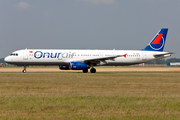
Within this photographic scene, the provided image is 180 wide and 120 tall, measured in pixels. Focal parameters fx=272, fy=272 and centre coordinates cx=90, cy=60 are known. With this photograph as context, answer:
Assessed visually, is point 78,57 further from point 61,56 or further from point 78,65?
point 78,65

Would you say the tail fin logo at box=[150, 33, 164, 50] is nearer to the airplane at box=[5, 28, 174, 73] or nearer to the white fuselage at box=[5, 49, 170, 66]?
the airplane at box=[5, 28, 174, 73]

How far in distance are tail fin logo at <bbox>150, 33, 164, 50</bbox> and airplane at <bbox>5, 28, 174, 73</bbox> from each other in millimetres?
1346

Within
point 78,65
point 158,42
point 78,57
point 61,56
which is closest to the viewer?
point 78,65

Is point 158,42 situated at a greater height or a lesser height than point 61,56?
greater

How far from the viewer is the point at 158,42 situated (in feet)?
179

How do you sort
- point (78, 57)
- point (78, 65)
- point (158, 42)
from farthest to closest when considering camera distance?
point (158, 42), point (78, 57), point (78, 65)

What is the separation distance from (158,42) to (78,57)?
55.8 ft

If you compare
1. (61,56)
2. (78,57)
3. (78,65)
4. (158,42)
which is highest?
(158,42)

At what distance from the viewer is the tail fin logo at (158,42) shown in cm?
5447

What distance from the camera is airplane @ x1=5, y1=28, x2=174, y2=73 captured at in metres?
47.2

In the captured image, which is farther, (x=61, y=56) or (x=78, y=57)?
(x=78, y=57)

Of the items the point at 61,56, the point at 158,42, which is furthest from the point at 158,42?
the point at 61,56

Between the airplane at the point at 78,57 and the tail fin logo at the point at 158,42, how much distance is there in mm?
1346

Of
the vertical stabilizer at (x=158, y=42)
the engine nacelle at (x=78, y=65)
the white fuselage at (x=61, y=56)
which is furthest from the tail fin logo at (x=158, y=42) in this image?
the engine nacelle at (x=78, y=65)
